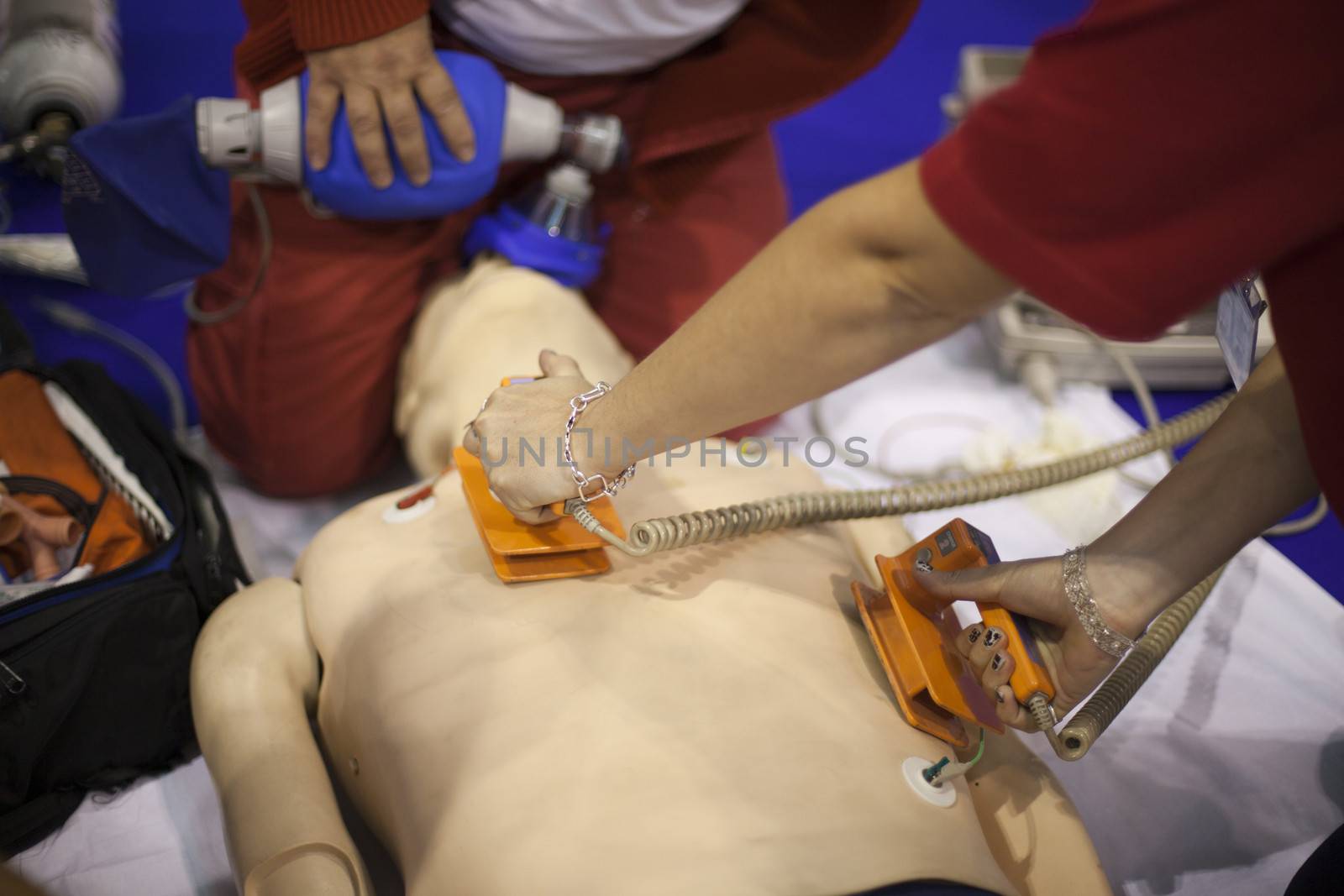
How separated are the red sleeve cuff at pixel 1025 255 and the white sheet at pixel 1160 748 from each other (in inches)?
14.4

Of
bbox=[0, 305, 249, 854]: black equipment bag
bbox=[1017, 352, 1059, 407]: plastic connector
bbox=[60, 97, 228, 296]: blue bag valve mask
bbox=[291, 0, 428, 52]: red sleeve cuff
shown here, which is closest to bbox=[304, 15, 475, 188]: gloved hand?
bbox=[291, 0, 428, 52]: red sleeve cuff

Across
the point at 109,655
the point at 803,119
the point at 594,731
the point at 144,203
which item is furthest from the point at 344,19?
the point at 803,119

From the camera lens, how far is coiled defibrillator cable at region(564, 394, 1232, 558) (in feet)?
3.06

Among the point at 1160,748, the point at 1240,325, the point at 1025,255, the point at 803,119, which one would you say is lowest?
the point at 1160,748

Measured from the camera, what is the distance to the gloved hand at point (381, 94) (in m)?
1.17

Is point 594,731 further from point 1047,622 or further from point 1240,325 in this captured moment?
point 1240,325

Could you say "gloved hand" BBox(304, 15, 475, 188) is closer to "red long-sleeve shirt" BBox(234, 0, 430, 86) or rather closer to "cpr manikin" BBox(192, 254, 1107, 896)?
"red long-sleeve shirt" BBox(234, 0, 430, 86)

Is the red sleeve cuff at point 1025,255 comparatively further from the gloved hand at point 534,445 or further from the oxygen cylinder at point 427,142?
the oxygen cylinder at point 427,142

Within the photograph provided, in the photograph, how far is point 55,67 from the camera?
1625 millimetres

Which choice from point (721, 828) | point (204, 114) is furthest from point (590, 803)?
point (204, 114)

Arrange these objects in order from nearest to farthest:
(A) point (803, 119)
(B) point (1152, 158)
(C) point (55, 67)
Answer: (B) point (1152, 158) → (C) point (55, 67) → (A) point (803, 119)

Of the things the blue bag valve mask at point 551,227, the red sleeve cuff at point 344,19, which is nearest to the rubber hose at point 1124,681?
the blue bag valve mask at point 551,227

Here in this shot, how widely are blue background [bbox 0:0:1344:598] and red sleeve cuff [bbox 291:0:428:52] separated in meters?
0.69

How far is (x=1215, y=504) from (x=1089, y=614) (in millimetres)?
137
